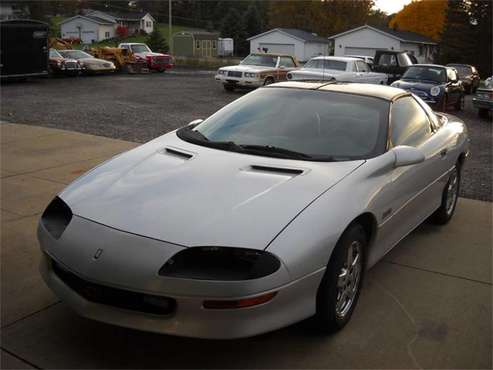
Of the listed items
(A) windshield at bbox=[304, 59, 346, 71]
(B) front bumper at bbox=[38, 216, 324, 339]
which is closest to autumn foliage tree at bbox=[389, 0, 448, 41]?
(A) windshield at bbox=[304, 59, 346, 71]

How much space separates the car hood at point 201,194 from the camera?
109 inches

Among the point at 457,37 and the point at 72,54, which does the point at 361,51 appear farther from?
the point at 72,54

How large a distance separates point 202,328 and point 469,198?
4.77 metres

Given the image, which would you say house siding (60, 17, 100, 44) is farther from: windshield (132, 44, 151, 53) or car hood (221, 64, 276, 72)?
car hood (221, 64, 276, 72)

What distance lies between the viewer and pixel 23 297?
3537 mm

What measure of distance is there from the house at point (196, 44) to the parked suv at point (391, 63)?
3551 centimetres

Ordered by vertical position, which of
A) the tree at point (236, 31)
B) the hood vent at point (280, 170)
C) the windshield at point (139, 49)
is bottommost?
the hood vent at point (280, 170)

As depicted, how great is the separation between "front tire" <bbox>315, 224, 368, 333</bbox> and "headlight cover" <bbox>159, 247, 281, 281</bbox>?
480 mm

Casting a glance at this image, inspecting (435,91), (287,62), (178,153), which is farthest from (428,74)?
(178,153)

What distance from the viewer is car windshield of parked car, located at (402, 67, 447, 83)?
51.4 feet

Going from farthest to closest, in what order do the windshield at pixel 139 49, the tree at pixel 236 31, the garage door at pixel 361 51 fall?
the tree at pixel 236 31 → the garage door at pixel 361 51 → the windshield at pixel 139 49

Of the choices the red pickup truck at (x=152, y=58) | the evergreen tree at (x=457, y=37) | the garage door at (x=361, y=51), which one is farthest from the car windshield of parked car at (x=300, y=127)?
the evergreen tree at (x=457, y=37)

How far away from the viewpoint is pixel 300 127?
3.97 meters

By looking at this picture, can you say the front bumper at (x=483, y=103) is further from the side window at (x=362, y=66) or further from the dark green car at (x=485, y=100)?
the side window at (x=362, y=66)
